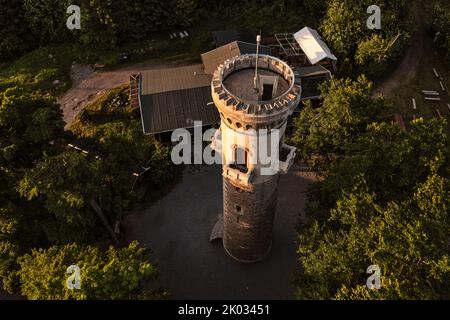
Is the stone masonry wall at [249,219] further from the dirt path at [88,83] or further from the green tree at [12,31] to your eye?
the green tree at [12,31]

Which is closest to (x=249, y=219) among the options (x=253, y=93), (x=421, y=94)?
(x=253, y=93)

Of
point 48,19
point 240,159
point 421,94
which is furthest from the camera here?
point 48,19

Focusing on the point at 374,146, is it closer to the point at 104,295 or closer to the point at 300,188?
the point at 300,188

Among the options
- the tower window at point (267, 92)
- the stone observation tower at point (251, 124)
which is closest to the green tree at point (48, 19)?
the stone observation tower at point (251, 124)

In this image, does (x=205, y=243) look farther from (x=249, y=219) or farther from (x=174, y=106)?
(x=174, y=106)

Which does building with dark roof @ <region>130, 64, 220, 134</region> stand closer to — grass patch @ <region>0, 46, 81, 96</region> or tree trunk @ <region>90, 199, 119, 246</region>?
tree trunk @ <region>90, 199, 119, 246</region>
